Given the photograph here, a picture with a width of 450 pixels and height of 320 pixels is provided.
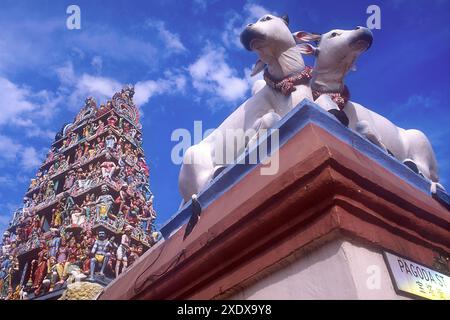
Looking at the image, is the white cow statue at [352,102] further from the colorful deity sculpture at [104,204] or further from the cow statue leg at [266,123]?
the colorful deity sculpture at [104,204]

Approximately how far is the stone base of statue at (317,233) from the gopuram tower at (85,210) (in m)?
12.2

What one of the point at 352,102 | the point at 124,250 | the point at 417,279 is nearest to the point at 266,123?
the point at 352,102

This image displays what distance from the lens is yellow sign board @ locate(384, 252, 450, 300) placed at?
186cm

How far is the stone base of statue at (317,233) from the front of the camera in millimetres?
1834

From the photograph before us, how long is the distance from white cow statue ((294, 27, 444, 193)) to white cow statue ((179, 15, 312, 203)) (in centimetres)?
18

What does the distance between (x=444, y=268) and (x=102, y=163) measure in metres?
18.6

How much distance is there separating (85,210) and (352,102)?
52.0 feet

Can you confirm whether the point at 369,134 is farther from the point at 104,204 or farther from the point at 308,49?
the point at 104,204

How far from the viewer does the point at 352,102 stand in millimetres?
3521

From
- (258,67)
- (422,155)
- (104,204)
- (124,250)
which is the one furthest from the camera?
(104,204)

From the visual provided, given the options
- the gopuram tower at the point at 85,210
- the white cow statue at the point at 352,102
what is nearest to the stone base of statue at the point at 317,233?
the white cow statue at the point at 352,102

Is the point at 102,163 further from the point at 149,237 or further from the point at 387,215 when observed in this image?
the point at 387,215
